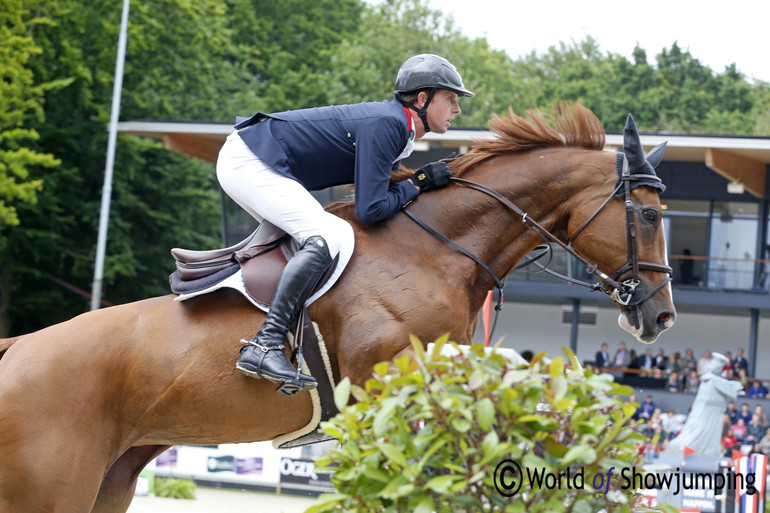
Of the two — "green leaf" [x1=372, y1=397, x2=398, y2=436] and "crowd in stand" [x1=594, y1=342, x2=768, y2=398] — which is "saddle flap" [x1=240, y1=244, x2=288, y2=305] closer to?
"green leaf" [x1=372, y1=397, x2=398, y2=436]

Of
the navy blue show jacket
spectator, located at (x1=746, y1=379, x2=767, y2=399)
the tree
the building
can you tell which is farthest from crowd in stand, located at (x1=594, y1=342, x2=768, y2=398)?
the navy blue show jacket

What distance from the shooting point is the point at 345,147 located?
404 centimetres

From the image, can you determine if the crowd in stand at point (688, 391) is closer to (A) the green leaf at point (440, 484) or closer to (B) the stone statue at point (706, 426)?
(B) the stone statue at point (706, 426)

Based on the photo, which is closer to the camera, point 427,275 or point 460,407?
point 460,407

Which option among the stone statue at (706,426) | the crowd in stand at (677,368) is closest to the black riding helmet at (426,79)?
the stone statue at (706,426)

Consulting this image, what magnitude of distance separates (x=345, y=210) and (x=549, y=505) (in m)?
2.15

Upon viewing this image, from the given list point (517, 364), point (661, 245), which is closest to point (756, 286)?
point (661, 245)

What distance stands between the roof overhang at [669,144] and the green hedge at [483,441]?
1613cm

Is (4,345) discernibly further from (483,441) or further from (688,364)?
(688,364)

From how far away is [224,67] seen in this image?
97.7 ft

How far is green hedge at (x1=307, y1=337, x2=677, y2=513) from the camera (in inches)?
94.6

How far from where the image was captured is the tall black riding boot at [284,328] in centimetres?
368

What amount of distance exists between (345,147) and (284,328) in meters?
0.90

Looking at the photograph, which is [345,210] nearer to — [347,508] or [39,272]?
[347,508]
